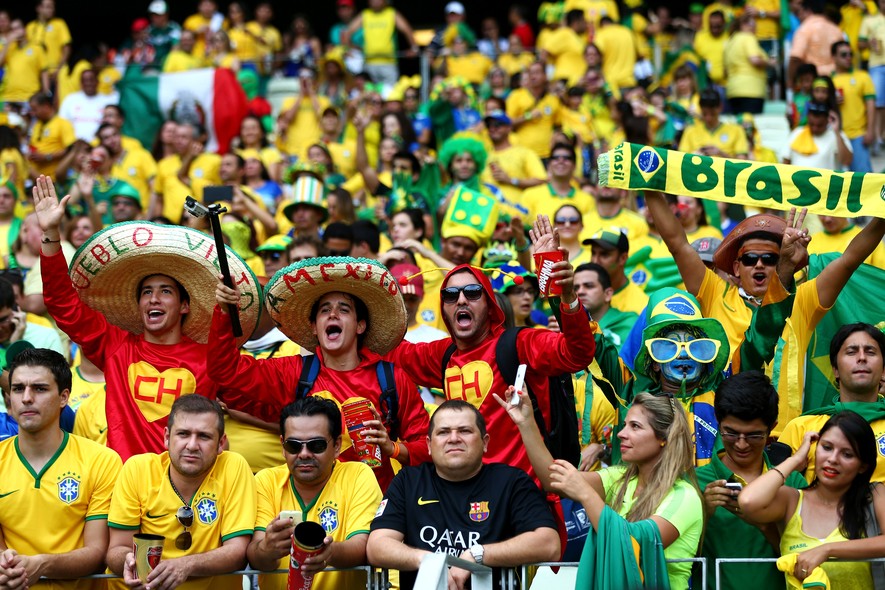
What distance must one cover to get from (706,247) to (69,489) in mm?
4334

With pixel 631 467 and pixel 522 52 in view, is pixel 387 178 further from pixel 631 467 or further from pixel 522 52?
pixel 631 467

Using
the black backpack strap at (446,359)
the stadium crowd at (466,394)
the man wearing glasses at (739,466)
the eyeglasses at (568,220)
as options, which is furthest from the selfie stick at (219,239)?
the eyeglasses at (568,220)

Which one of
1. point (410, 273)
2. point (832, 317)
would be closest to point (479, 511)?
point (832, 317)

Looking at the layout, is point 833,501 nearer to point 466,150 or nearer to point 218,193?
point 218,193

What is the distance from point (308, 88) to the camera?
16.7 meters

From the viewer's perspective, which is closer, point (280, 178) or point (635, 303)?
point (635, 303)

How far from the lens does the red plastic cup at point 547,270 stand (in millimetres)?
6188

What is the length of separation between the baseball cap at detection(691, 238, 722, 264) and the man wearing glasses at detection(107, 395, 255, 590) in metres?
3.59

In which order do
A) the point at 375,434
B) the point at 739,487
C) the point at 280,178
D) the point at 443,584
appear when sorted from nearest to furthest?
the point at 443,584 < the point at 739,487 < the point at 375,434 < the point at 280,178

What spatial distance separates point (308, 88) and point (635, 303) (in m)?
8.63

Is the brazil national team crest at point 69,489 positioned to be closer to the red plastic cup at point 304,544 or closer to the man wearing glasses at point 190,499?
the man wearing glasses at point 190,499

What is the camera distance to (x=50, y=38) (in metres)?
19.3

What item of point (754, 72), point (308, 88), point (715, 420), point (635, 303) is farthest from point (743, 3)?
point (715, 420)

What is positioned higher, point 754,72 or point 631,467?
point 754,72
